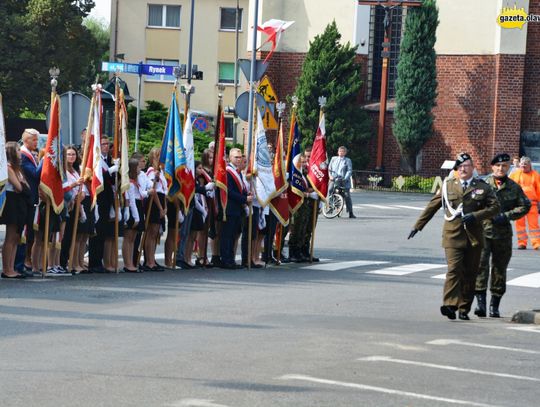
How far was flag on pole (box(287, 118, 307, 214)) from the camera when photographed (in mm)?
22984

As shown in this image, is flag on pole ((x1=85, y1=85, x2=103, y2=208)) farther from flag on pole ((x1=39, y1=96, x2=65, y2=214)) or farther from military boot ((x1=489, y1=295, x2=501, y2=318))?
military boot ((x1=489, y1=295, x2=501, y2=318))

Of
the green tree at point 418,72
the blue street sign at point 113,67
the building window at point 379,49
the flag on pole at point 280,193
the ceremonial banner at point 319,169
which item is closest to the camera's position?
the flag on pole at point 280,193

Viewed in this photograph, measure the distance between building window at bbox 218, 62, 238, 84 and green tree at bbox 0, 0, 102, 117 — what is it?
779 centimetres

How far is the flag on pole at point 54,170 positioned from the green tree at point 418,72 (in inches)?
1441

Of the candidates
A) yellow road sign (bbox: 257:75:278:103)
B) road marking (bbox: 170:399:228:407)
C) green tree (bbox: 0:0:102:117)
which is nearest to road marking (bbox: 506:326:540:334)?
road marking (bbox: 170:399:228:407)

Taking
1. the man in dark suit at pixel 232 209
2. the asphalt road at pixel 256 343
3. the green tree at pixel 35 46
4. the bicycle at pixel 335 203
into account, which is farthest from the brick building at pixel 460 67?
the asphalt road at pixel 256 343

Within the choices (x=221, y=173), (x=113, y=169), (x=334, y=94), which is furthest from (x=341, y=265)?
(x=334, y=94)

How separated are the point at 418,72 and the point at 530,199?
26518 millimetres

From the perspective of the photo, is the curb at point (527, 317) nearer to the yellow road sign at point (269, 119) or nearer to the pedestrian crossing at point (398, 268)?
the pedestrian crossing at point (398, 268)

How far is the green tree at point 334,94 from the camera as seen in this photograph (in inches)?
2130

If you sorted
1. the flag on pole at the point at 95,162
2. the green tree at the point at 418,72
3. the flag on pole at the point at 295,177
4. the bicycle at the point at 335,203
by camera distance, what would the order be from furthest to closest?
the green tree at the point at 418,72 < the bicycle at the point at 335,203 < the flag on pole at the point at 295,177 < the flag on pole at the point at 95,162

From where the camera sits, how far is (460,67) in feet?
184

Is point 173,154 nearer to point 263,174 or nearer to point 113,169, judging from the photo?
point 113,169

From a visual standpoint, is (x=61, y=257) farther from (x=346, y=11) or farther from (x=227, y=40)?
(x=227, y=40)
